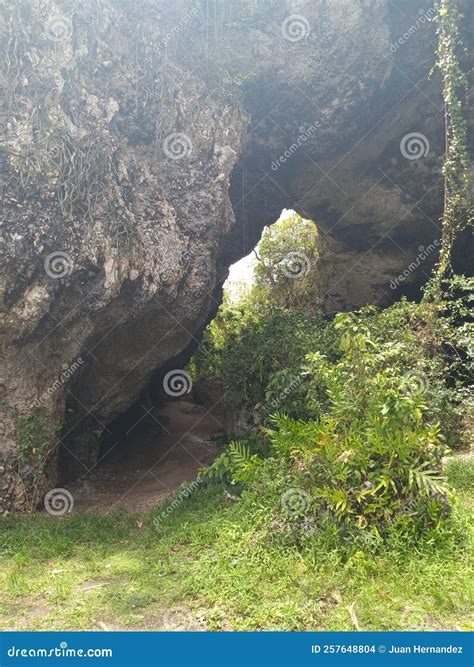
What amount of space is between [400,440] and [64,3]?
981 cm

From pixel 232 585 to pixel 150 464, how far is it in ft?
26.6

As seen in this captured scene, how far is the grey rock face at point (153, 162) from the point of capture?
7.79m

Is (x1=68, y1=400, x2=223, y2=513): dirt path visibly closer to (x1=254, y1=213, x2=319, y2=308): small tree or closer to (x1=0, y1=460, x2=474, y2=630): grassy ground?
(x1=0, y1=460, x2=474, y2=630): grassy ground

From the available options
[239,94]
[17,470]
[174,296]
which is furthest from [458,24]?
[17,470]

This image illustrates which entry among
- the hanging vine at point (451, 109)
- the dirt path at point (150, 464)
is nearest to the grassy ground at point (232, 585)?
the dirt path at point (150, 464)

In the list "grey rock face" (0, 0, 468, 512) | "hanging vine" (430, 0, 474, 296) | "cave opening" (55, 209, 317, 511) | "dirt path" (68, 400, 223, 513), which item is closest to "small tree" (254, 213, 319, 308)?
"cave opening" (55, 209, 317, 511)

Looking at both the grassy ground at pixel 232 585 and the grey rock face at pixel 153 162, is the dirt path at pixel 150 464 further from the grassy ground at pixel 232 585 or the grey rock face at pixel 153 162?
the grassy ground at pixel 232 585

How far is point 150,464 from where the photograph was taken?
12.1 m

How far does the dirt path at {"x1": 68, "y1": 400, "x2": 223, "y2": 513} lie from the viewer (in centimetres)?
888

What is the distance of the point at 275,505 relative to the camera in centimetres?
534

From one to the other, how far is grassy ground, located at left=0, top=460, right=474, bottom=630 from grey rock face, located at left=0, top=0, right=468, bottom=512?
2894 millimetres

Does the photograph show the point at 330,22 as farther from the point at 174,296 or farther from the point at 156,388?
the point at 156,388

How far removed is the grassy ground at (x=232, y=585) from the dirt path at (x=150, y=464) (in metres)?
2.64

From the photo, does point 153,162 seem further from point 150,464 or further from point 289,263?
point 289,263
